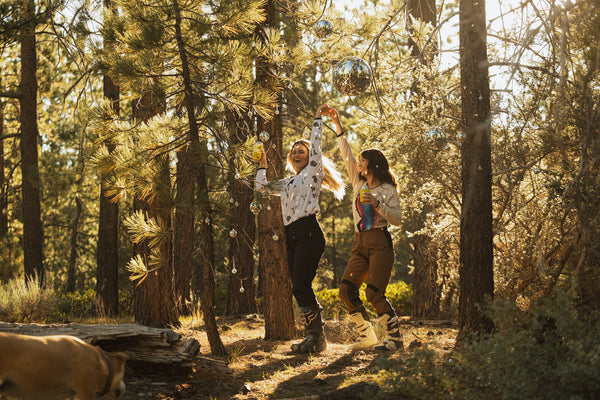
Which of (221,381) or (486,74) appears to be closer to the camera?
(221,381)

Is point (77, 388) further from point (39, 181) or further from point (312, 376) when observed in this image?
point (39, 181)

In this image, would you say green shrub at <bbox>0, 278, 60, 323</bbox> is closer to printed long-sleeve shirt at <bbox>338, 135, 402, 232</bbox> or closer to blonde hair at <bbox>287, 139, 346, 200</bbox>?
blonde hair at <bbox>287, 139, 346, 200</bbox>

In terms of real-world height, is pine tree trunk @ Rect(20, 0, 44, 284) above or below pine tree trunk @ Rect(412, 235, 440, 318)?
above

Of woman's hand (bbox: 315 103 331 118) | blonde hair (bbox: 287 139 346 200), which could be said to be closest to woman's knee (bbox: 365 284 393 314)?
blonde hair (bbox: 287 139 346 200)

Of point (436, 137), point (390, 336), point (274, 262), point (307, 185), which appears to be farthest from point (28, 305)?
point (436, 137)

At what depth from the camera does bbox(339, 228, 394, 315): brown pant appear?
18.1 ft

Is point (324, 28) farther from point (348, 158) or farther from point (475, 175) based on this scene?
point (475, 175)

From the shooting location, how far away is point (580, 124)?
5465 mm

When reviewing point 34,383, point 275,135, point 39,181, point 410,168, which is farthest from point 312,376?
point 39,181

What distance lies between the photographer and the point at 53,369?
3.15 m

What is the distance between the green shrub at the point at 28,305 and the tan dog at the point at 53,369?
5.70m

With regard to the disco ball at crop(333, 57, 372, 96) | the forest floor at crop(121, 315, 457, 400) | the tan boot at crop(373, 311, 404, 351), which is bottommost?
the forest floor at crop(121, 315, 457, 400)

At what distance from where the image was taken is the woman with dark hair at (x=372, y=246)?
548 cm

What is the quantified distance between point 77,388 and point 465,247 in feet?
11.9
